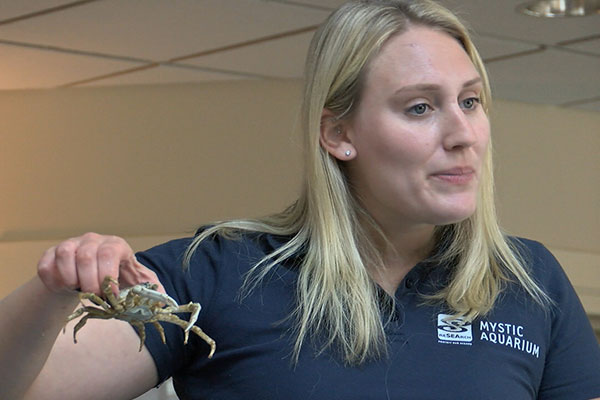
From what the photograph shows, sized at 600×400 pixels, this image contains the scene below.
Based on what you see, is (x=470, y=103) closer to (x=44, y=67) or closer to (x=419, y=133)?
(x=419, y=133)

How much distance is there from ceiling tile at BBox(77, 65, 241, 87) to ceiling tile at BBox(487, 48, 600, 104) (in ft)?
3.26

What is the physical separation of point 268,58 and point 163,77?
1.49 feet

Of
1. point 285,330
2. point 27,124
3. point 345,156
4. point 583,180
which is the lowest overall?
point 583,180

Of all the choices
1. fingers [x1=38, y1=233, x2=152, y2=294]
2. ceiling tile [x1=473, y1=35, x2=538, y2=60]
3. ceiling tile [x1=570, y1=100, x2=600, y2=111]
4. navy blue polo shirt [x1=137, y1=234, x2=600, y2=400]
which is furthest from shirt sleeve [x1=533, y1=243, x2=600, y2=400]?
ceiling tile [x1=570, y1=100, x2=600, y2=111]

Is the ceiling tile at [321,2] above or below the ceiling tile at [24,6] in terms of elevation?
below

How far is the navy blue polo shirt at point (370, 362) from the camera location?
1.47 meters

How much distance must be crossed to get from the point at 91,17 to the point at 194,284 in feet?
6.69

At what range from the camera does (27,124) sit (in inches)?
175

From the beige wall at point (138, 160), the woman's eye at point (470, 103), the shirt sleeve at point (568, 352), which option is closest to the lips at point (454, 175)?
the woman's eye at point (470, 103)

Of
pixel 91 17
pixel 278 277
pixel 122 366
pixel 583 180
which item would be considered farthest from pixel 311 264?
pixel 583 180

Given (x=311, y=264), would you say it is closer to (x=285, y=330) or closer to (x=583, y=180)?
(x=285, y=330)

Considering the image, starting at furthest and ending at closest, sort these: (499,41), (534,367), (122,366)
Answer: (499,41) → (534,367) → (122,366)

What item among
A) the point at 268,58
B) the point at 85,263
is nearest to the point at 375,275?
the point at 85,263

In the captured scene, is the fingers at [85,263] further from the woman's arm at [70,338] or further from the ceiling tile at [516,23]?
the ceiling tile at [516,23]
